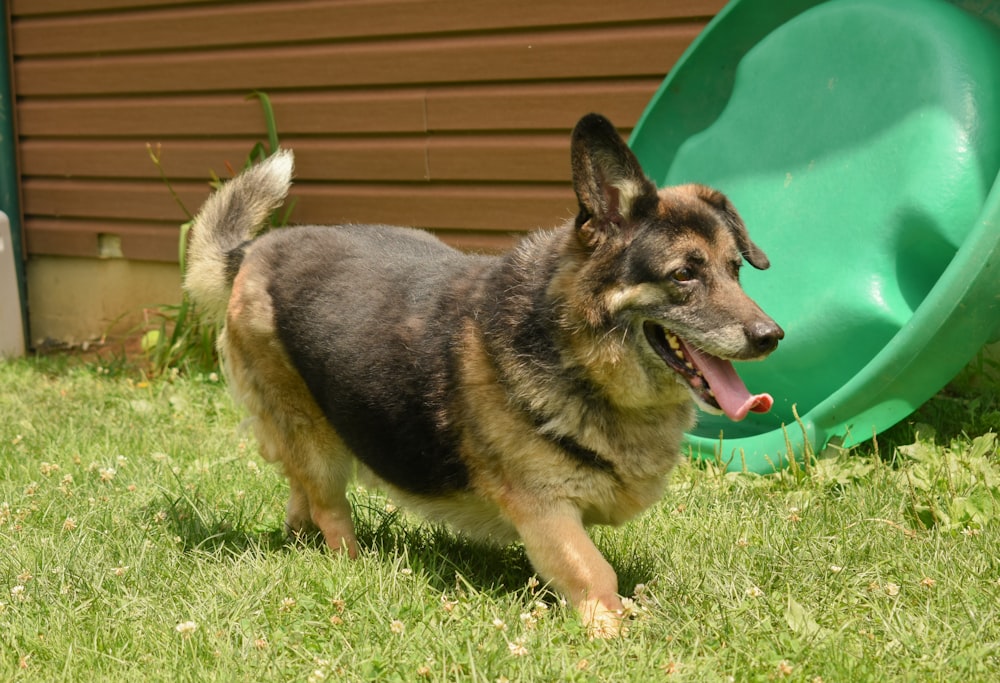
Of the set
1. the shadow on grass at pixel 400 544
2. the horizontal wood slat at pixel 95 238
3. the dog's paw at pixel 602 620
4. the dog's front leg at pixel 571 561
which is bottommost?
the horizontal wood slat at pixel 95 238

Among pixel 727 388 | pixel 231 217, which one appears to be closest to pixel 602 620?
pixel 727 388

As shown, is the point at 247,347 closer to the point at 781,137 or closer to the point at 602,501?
the point at 602,501

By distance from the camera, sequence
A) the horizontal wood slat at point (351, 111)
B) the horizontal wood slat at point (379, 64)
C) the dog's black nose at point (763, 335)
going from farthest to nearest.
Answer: the horizontal wood slat at point (351, 111), the horizontal wood slat at point (379, 64), the dog's black nose at point (763, 335)

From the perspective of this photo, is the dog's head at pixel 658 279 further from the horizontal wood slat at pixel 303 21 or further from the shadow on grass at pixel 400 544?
the horizontal wood slat at pixel 303 21

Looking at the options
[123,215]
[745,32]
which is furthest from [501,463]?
[123,215]

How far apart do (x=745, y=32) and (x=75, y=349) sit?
19.6 ft

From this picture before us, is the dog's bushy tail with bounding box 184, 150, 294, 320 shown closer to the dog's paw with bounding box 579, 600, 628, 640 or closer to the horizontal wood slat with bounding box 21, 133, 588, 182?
the dog's paw with bounding box 579, 600, 628, 640

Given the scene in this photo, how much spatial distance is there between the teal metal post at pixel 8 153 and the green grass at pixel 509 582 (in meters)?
4.66

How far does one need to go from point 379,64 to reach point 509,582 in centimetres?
448

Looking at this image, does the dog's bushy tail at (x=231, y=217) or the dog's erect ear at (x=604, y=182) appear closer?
the dog's erect ear at (x=604, y=182)

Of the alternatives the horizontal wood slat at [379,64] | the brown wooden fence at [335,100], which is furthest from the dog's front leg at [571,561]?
the horizontal wood slat at [379,64]

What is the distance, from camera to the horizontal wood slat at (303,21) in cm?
646

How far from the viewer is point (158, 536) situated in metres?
4.10

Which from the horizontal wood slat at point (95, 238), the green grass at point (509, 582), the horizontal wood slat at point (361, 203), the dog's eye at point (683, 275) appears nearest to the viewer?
the green grass at point (509, 582)
